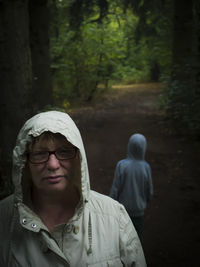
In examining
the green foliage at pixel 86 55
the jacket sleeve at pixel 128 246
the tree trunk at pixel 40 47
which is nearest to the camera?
the jacket sleeve at pixel 128 246

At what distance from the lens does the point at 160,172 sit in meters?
6.77

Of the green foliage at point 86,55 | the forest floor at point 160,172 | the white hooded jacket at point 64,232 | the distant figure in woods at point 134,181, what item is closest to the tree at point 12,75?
the distant figure in woods at point 134,181

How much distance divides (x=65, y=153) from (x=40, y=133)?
0.20m

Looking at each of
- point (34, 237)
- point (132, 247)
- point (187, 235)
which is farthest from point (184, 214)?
point (34, 237)

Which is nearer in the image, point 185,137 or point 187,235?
point 187,235

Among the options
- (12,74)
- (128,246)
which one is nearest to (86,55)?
(12,74)

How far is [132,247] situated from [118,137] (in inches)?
317

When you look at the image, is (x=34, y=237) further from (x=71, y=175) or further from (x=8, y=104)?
(x=8, y=104)

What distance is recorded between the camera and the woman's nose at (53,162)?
5.16 ft

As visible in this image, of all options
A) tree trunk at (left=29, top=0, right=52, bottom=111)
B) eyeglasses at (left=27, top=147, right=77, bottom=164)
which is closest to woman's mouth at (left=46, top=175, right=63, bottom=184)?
eyeglasses at (left=27, top=147, right=77, bottom=164)

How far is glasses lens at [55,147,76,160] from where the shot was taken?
163 centimetres

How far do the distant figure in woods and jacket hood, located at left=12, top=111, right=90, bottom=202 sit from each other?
6.64ft

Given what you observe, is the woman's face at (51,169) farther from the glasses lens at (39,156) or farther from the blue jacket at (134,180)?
the blue jacket at (134,180)

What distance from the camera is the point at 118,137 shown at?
970 cm
